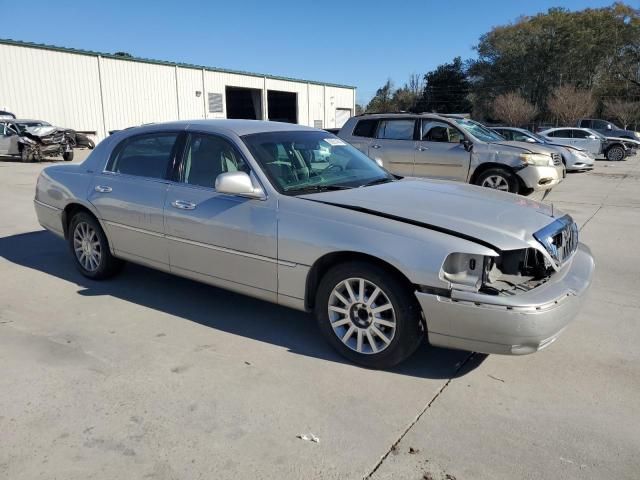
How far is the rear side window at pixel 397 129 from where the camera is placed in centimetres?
1048

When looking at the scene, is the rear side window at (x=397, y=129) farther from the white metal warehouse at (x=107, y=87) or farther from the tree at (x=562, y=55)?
the tree at (x=562, y=55)

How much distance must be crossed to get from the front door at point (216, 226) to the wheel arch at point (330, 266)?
0.28m

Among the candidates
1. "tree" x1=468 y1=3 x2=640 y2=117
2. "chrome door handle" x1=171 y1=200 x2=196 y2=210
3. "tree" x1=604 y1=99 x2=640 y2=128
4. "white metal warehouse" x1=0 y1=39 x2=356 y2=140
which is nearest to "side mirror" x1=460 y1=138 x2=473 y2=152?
"chrome door handle" x1=171 y1=200 x2=196 y2=210

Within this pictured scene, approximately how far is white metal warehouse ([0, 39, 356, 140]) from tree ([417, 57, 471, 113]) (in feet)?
116

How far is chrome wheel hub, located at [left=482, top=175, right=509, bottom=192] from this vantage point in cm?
969

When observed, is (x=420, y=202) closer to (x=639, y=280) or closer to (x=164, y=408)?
(x=164, y=408)

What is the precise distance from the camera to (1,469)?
250cm

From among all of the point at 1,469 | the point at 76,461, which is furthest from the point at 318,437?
the point at 1,469

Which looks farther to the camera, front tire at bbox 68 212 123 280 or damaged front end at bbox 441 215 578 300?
front tire at bbox 68 212 123 280

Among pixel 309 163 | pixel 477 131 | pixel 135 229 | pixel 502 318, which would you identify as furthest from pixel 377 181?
pixel 477 131

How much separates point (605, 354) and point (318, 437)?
229 cm

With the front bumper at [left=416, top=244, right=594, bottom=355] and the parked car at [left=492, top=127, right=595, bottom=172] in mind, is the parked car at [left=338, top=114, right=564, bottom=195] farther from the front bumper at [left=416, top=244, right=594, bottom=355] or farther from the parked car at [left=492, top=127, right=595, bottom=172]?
the parked car at [left=492, top=127, right=595, bottom=172]

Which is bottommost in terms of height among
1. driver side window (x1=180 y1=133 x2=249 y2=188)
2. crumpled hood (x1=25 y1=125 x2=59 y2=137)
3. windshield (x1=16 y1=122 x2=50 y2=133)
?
driver side window (x1=180 y1=133 x2=249 y2=188)

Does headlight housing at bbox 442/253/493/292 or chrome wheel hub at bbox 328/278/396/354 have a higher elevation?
headlight housing at bbox 442/253/493/292
